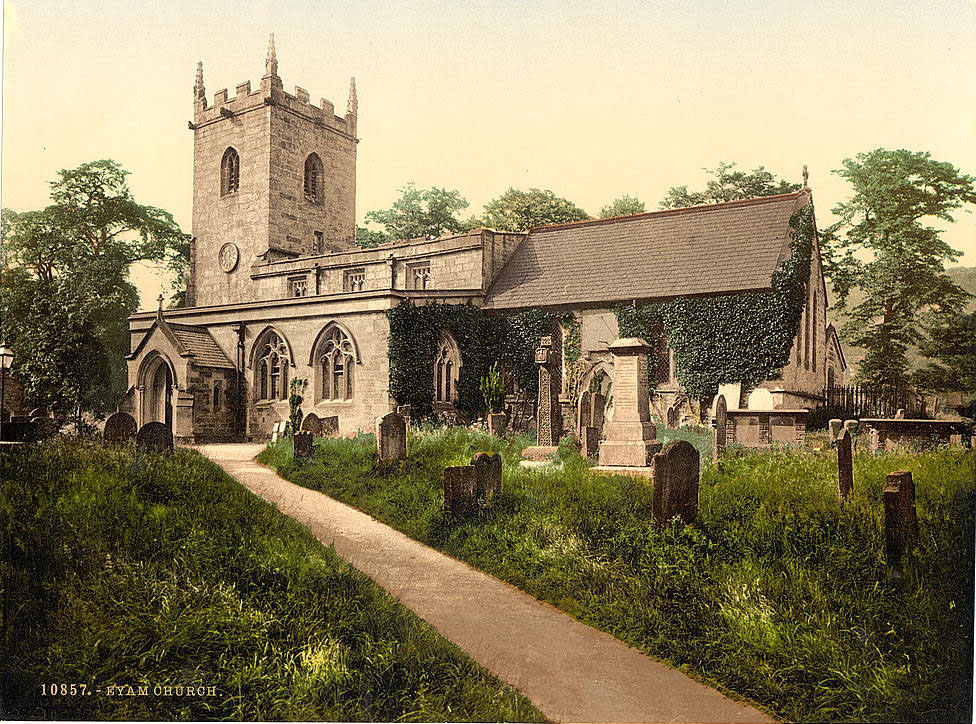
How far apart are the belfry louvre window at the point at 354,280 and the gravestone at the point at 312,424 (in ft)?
3.36

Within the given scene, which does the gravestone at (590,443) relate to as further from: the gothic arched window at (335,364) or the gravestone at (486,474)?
the gothic arched window at (335,364)

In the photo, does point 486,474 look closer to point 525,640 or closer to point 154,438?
point 525,640

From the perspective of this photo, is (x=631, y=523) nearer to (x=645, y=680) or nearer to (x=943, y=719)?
(x=645, y=680)

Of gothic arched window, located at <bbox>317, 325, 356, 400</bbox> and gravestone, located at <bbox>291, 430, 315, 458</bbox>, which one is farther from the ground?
gothic arched window, located at <bbox>317, 325, 356, 400</bbox>

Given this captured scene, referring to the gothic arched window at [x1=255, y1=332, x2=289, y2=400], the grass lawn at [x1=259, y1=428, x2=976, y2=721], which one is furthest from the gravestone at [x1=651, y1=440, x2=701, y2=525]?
the gothic arched window at [x1=255, y1=332, x2=289, y2=400]

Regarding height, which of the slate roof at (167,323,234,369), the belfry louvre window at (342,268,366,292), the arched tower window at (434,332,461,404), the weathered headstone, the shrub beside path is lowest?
the shrub beside path

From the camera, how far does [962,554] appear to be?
423 centimetres

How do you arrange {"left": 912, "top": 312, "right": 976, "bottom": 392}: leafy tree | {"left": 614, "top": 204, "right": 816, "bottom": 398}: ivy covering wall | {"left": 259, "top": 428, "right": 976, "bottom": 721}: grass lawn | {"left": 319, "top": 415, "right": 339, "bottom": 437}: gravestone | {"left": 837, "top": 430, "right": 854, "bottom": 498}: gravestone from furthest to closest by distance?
1. {"left": 319, "top": 415, "right": 339, "bottom": 437}: gravestone
2. {"left": 614, "top": 204, "right": 816, "bottom": 398}: ivy covering wall
3. {"left": 912, "top": 312, "right": 976, "bottom": 392}: leafy tree
4. {"left": 837, "top": 430, "right": 854, "bottom": 498}: gravestone
5. {"left": 259, "top": 428, "right": 976, "bottom": 721}: grass lawn

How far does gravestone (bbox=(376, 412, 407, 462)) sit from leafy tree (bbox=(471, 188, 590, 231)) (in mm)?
1566

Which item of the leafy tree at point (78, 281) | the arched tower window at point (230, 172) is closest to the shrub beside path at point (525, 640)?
the leafy tree at point (78, 281)

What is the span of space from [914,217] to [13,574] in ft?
21.0

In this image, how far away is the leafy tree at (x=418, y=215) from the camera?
504 cm

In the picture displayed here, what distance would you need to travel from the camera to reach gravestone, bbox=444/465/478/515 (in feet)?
15.4

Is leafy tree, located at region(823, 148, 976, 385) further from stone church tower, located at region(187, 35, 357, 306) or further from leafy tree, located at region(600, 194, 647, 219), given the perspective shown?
stone church tower, located at region(187, 35, 357, 306)
